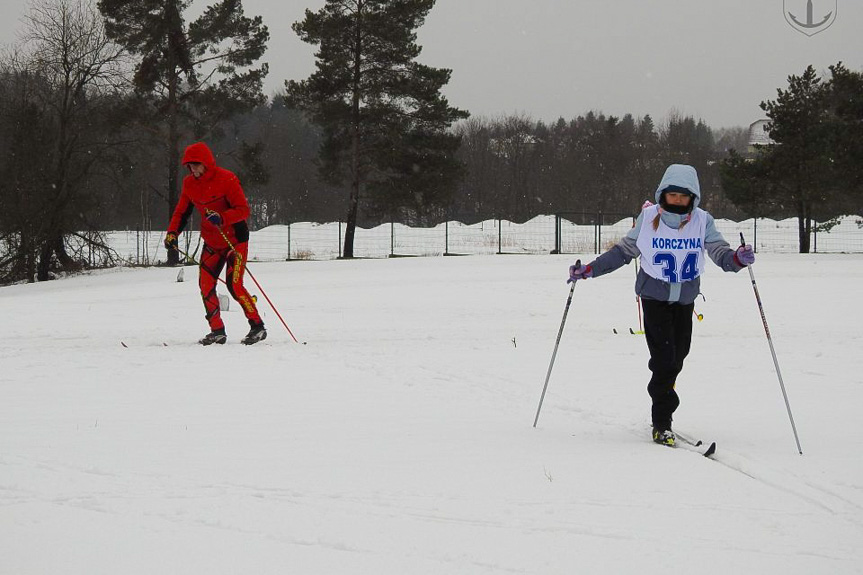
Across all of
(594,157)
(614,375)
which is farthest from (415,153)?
(594,157)

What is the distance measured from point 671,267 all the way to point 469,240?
3288cm

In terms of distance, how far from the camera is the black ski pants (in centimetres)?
512

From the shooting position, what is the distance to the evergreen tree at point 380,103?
99.1 feet

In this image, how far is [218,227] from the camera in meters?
8.87

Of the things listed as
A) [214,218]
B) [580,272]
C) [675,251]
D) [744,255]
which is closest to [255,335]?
[214,218]

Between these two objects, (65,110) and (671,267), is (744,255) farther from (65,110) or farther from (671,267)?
(65,110)

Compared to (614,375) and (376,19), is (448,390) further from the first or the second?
(376,19)

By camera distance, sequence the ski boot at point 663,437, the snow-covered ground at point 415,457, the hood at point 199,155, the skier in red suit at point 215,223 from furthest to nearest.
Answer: the skier in red suit at point 215,223 < the hood at point 199,155 < the ski boot at point 663,437 < the snow-covered ground at point 415,457

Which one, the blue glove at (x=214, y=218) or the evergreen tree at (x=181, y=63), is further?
the evergreen tree at (x=181, y=63)

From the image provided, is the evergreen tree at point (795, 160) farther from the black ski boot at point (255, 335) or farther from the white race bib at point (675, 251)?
the white race bib at point (675, 251)

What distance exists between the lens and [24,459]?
4.45 meters

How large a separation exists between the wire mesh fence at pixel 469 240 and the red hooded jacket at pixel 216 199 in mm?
22617

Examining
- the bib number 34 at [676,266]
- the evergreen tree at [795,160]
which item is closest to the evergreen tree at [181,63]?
the evergreen tree at [795,160]

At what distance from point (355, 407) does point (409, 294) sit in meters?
10.5
